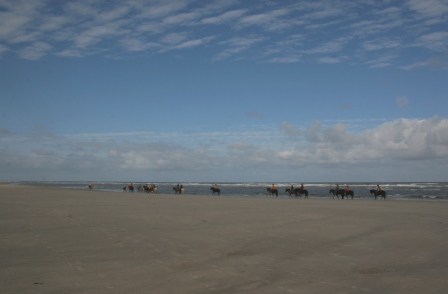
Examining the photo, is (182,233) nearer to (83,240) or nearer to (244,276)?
(83,240)

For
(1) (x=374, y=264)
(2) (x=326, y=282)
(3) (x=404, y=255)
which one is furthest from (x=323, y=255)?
(2) (x=326, y=282)

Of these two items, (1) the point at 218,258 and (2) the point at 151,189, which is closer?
(1) the point at 218,258

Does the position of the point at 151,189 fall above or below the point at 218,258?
above

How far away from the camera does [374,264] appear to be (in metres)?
7.84

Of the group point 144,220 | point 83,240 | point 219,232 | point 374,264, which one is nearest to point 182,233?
point 219,232

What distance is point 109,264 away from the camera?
764cm

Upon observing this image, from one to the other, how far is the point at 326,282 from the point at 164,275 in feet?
8.82

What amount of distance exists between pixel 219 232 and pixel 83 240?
3.85 m

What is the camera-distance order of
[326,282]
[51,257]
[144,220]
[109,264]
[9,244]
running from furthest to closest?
[144,220]
[9,244]
[51,257]
[109,264]
[326,282]

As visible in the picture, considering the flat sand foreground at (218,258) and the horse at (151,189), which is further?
the horse at (151,189)

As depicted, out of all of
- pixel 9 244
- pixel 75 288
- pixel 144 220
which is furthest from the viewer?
pixel 144 220

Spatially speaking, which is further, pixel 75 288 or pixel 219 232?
pixel 219 232

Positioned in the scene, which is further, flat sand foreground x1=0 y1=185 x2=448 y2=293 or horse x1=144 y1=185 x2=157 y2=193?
horse x1=144 y1=185 x2=157 y2=193

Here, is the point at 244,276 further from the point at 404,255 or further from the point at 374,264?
the point at 404,255
